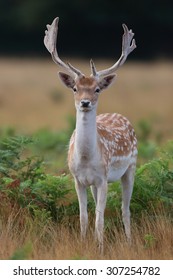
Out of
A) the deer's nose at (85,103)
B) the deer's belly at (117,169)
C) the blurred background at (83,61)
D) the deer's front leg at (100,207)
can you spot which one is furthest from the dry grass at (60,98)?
the deer's nose at (85,103)

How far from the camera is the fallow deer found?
8.72 m

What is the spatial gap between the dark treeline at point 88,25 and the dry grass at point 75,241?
30.5m

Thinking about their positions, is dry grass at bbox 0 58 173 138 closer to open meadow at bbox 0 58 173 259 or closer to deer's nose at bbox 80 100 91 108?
open meadow at bbox 0 58 173 259

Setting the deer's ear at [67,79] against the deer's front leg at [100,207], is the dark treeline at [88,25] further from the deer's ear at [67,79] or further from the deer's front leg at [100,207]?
the deer's front leg at [100,207]

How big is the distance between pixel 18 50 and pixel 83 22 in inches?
219

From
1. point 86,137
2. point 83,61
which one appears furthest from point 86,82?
point 83,61

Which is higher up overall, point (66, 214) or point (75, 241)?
point (66, 214)

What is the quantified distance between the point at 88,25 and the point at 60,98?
20.0 metres

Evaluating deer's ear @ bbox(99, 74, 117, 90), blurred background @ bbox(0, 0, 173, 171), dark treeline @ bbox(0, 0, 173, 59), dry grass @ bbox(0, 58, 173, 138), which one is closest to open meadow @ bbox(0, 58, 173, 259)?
deer's ear @ bbox(99, 74, 117, 90)

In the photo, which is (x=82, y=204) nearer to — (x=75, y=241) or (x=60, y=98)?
(x=75, y=241)

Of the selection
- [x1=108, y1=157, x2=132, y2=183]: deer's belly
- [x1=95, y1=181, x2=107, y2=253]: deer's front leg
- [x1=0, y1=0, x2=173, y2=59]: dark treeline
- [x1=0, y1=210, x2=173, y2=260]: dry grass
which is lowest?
[x1=0, y1=210, x2=173, y2=260]: dry grass

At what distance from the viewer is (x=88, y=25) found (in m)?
45.2

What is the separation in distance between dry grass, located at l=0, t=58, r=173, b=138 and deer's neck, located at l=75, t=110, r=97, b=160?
9.78m

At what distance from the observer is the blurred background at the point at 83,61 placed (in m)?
22.6
